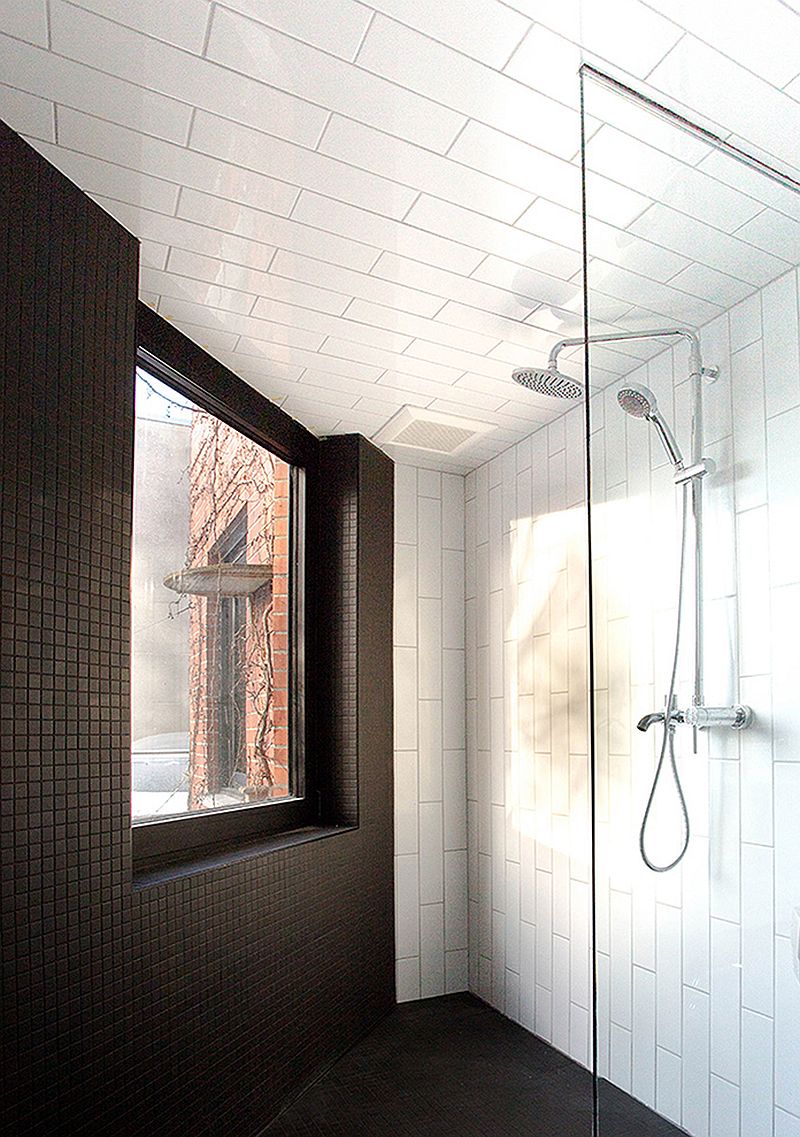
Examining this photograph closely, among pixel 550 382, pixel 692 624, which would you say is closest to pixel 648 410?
pixel 692 624

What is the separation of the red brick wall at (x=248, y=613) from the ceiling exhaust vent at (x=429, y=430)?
42 centimetres

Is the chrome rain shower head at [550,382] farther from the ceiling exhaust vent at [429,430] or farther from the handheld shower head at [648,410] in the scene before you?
the handheld shower head at [648,410]

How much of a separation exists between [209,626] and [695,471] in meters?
1.66

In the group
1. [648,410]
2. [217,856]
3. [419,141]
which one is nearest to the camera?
[648,410]

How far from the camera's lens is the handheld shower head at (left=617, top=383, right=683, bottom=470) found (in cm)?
142

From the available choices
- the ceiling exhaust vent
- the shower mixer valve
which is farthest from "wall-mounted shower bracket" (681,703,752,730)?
the ceiling exhaust vent

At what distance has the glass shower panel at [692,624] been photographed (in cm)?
130

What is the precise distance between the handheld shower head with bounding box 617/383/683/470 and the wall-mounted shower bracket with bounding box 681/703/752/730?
1.13 ft

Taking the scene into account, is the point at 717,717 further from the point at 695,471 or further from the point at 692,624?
the point at 695,471

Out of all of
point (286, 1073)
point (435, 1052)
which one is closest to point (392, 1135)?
point (286, 1073)

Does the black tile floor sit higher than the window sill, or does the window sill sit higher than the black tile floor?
the window sill

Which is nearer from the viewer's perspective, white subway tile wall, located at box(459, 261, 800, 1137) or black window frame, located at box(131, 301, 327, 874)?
white subway tile wall, located at box(459, 261, 800, 1137)

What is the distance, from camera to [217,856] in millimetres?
2531

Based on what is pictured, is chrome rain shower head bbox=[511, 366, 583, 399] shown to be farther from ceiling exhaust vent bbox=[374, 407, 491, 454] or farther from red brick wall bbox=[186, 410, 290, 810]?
red brick wall bbox=[186, 410, 290, 810]
